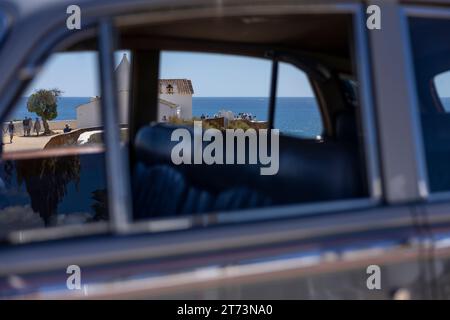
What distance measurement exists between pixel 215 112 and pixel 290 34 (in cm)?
105

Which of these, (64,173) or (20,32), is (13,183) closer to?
(64,173)

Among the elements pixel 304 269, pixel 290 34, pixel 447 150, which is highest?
pixel 290 34

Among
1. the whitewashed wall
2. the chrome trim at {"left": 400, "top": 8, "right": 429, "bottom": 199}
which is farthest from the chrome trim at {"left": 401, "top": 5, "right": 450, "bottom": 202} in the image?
the whitewashed wall

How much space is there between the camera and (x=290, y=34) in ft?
7.87

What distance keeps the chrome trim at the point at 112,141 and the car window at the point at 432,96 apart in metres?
1.02

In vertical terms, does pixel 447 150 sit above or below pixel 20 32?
below

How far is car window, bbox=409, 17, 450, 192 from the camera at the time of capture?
190 cm

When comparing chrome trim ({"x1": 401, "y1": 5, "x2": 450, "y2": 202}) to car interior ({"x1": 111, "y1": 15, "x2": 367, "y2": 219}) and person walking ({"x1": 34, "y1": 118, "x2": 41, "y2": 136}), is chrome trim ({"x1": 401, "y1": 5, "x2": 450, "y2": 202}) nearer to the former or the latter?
car interior ({"x1": 111, "y1": 15, "x2": 367, "y2": 219})

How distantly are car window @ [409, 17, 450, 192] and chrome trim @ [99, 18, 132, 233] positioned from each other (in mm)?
1018

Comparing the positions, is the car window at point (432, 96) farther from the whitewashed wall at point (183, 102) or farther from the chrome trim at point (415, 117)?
the whitewashed wall at point (183, 102)

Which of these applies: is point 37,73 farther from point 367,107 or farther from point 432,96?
point 432,96

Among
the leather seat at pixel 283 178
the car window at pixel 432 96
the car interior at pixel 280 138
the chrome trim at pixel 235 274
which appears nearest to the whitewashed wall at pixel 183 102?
the car interior at pixel 280 138

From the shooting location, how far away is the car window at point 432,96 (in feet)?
6.23
